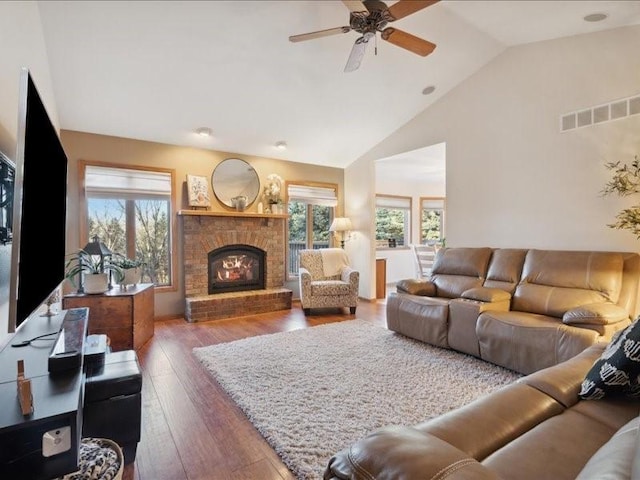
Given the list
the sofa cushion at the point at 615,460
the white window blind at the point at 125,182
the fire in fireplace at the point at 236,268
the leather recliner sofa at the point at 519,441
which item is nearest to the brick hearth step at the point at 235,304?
the fire in fireplace at the point at 236,268

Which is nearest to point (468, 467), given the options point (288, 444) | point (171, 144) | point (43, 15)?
point (288, 444)

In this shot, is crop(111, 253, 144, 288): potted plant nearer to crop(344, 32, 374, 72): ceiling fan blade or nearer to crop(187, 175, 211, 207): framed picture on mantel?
crop(187, 175, 211, 207): framed picture on mantel

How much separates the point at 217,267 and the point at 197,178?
1.35m

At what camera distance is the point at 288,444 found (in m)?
1.87

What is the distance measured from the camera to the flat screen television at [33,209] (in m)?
1.09

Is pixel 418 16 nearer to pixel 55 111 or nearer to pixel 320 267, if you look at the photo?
pixel 320 267

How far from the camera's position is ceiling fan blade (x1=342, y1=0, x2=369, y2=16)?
2330mm

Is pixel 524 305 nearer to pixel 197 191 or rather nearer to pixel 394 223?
pixel 197 191

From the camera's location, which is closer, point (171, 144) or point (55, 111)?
point (55, 111)

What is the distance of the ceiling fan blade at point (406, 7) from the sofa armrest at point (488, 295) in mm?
2430

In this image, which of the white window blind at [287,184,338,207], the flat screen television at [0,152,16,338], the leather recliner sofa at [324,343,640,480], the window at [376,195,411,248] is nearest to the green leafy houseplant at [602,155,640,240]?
the leather recliner sofa at [324,343,640,480]

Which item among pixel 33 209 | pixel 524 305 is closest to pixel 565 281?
pixel 524 305

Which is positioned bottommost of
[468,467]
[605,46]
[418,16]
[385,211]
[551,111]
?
[468,467]

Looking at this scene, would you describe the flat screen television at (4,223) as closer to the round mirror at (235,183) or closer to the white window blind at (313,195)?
the round mirror at (235,183)
